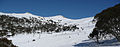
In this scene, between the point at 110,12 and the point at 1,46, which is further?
the point at 110,12

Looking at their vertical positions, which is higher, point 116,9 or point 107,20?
point 116,9

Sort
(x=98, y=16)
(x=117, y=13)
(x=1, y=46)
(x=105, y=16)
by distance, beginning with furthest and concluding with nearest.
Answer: (x=98, y=16) → (x=105, y=16) → (x=117, y=13) → (x=1, y=46)

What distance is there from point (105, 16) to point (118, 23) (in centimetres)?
265

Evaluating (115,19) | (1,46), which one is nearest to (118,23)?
(115,19)

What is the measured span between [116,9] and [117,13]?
0.83 meters

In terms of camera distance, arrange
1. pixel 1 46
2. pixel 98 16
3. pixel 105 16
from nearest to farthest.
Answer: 1. pixel 1 46
2. pixel 105 16
3. pixel 98 16

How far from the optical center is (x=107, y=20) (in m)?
24.3

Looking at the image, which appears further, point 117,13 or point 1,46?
point 117,13

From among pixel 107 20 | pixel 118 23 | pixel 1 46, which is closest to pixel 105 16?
pixel 107 20

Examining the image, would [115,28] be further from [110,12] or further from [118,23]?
[110,12]

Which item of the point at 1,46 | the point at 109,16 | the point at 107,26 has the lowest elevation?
the point at 1,46

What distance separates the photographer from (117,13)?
22891mm

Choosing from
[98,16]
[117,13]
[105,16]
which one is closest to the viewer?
[117,13]

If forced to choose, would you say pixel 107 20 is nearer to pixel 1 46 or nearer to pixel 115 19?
pixel 115 19
